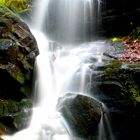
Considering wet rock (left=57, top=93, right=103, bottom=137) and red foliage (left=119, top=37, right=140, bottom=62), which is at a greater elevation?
red foliage (left=119, top=37, right=140, bottom=62)

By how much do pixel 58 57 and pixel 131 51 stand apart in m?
2.76

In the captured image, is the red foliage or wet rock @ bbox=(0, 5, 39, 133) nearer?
wet rock @ bbox=(0, 5, 39, 133)

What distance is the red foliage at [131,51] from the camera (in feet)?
35.5

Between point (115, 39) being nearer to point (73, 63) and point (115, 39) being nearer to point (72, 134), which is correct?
point (73, 63)

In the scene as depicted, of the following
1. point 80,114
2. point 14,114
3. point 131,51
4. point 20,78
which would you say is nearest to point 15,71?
point 20,78

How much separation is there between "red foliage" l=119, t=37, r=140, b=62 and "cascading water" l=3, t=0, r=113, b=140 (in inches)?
36.1

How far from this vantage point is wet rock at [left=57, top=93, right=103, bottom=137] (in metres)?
8.55

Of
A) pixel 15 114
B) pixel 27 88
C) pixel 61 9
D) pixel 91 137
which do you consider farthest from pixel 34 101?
pixel 61 9

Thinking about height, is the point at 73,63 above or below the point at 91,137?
above

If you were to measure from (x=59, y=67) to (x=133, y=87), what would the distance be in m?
2.90

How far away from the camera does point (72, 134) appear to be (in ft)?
27.9

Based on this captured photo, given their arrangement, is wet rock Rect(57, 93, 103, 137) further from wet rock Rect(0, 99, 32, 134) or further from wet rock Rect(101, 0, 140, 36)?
wet rock Rect(101, 0, 140, 36)

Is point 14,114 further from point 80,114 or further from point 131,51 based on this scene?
point 131,51

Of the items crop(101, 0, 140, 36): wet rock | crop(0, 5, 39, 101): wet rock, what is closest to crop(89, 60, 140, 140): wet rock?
crop(0, 5, 39, 101): wet rock
